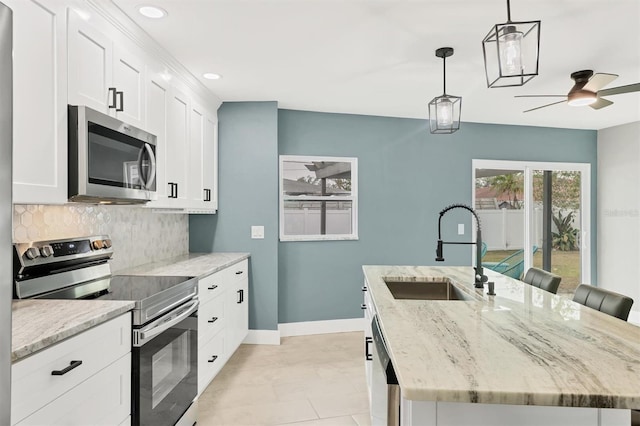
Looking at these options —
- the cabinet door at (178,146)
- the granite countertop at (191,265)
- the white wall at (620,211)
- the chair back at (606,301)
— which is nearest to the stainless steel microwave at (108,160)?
the cabinet door at (178,146)

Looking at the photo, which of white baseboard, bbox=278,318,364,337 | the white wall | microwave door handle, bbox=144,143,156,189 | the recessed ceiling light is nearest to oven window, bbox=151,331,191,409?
microwave door handle, bbox=144,143,156,189

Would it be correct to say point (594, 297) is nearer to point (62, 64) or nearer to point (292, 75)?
point (292, 75)

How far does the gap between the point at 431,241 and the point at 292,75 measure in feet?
8.62

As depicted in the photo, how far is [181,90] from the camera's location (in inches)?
122

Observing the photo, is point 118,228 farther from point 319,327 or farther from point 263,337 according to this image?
point 319,327

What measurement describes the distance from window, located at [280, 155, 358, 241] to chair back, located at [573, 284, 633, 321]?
2591 mm

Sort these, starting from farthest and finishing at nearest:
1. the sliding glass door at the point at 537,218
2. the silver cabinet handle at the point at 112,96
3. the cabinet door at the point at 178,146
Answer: the sliding glass door at the point at 537,218
the cabinet door at the point at 178,146
the silver cabinet handle at the point at 112,96

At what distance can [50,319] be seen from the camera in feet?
4.72

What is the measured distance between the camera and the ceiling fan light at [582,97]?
273 cm

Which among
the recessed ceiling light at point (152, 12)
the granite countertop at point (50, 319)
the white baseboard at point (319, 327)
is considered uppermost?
the recessed ceiling light at point (152, 12)

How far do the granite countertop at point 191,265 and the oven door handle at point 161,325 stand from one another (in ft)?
0.90

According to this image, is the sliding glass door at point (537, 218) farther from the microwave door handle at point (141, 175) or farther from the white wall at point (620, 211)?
the microwave door handle at point (141, 175)

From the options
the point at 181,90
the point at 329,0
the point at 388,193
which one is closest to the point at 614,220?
the point at 388,193

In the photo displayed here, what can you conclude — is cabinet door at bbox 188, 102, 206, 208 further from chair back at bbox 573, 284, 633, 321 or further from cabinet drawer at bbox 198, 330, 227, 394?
chair back at bbox 573, 284, 633, 321
